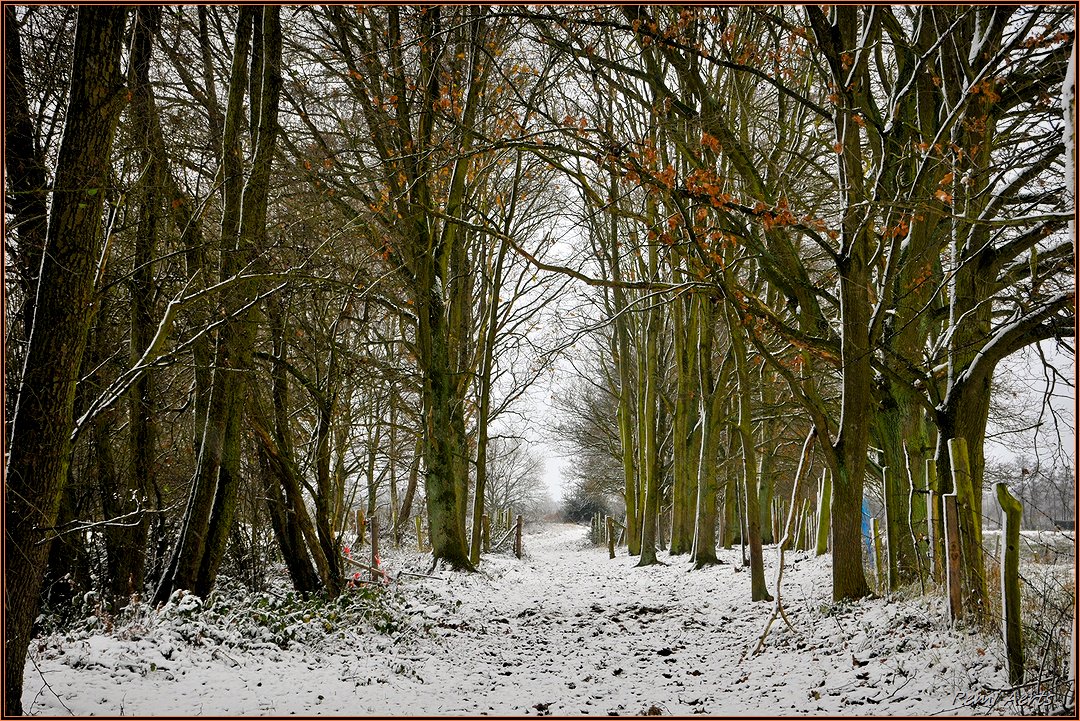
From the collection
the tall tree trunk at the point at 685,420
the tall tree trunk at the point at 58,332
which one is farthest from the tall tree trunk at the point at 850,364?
the tall tree trunk at the point at 685,420

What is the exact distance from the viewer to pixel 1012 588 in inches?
190

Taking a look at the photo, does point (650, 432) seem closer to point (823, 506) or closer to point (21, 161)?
point (823, 506)

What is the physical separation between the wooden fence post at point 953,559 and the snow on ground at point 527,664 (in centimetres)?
22

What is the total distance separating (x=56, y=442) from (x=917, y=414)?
8.76 metres

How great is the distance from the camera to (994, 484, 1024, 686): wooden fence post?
185 inches

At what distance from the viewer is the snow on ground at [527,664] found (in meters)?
5.00

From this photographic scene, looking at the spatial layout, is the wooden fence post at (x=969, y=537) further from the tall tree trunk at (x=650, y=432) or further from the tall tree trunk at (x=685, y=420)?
the tall tree trunk at (x=650, y=432)

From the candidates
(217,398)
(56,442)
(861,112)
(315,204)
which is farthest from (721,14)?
(56,442)

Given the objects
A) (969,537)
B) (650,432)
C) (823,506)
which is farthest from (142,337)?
(650,432)

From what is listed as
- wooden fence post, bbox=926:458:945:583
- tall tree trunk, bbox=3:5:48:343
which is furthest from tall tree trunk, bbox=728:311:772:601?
tall tree trunk, bbox=3:5:48:343

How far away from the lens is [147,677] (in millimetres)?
5195

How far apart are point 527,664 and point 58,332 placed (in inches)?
198

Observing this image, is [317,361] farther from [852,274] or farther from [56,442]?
[852,274]

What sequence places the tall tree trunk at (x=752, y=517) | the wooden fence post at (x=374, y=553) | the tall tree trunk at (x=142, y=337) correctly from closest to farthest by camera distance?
the tall tree trunk at (x=142, y=337), the tall tree trunk at (x=752, y=517), the wooden fence post at (x=374, y=553)
